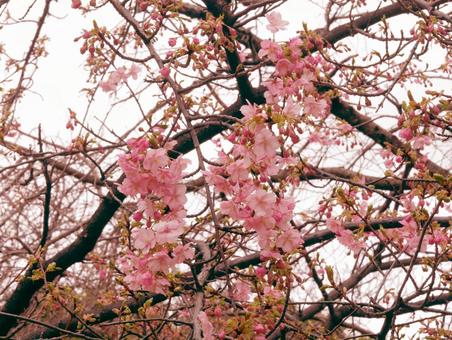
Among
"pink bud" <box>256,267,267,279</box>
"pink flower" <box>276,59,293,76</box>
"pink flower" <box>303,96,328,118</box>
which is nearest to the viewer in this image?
"pink bud" <box>256,267,267,279</box>

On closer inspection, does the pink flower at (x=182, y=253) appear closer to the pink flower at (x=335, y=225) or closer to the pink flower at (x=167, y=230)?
the pink flower at (x=167, y=230)

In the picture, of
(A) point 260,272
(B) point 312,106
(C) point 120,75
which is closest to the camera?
(A) point 260,272

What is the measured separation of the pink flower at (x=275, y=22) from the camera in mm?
2531

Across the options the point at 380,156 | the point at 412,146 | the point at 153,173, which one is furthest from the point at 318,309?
the point at 153,173

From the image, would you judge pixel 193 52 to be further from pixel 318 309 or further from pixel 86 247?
pixel 318 309

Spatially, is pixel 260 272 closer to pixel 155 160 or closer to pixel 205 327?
pixel 205 327

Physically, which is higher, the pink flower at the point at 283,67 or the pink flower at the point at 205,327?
the pink flower at the point at 283,67

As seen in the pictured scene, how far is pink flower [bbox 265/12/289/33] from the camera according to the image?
99.7 inches

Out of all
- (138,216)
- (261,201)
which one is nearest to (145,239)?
(138,216)

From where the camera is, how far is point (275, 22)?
8.38ft

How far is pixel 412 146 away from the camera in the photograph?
2734 mm

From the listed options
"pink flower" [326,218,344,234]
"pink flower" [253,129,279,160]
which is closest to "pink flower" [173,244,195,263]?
"pink flower" [253,129,279,160]

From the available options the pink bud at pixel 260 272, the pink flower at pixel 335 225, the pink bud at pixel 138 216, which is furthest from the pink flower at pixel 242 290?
the pink bud at pixel 138 216

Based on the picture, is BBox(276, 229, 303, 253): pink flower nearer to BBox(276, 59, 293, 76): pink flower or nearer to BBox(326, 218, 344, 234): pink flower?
BBox(276, 59, 293, 76): pink flower
